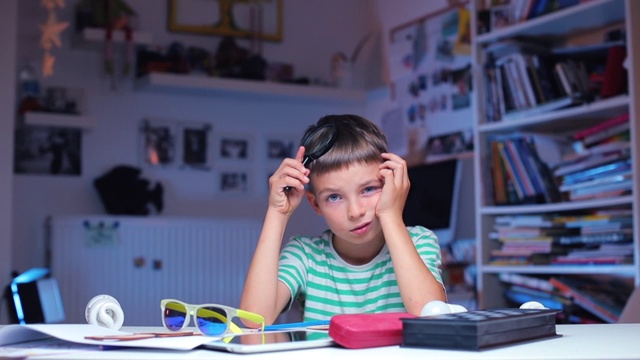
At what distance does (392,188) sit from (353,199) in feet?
0.24

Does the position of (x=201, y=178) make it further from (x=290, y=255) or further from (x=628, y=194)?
(x=290, y=255)

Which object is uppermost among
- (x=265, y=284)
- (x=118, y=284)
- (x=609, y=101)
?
(x=609, y=101)

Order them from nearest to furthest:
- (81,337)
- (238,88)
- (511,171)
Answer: (81,337) < (511,171) < (238,88)

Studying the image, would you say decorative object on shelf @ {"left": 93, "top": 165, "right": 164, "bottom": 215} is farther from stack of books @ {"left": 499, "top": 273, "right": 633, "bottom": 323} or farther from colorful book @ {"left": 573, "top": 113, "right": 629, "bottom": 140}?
colorful book @ {"left": 573, "top": 113, "right": 629, "bottom": 140}

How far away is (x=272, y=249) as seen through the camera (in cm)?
151

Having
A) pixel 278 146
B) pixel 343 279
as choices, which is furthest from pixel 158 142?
pixel 343 279

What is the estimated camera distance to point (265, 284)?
1505mm

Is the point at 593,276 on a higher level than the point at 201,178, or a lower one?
lower

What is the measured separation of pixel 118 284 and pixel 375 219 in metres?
3.06

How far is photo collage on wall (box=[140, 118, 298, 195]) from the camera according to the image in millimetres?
4559

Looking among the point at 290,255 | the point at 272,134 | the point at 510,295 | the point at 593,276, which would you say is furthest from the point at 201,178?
the point at 290,255

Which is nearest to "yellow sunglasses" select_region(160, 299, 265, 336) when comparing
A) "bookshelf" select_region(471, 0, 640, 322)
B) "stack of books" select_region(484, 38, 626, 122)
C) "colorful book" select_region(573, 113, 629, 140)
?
"bookshelf" select_region(471, 0, 640, 322)

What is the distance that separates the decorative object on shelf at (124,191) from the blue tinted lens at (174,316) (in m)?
3.33

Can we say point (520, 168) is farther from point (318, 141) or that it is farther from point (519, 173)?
point (318, 141)
